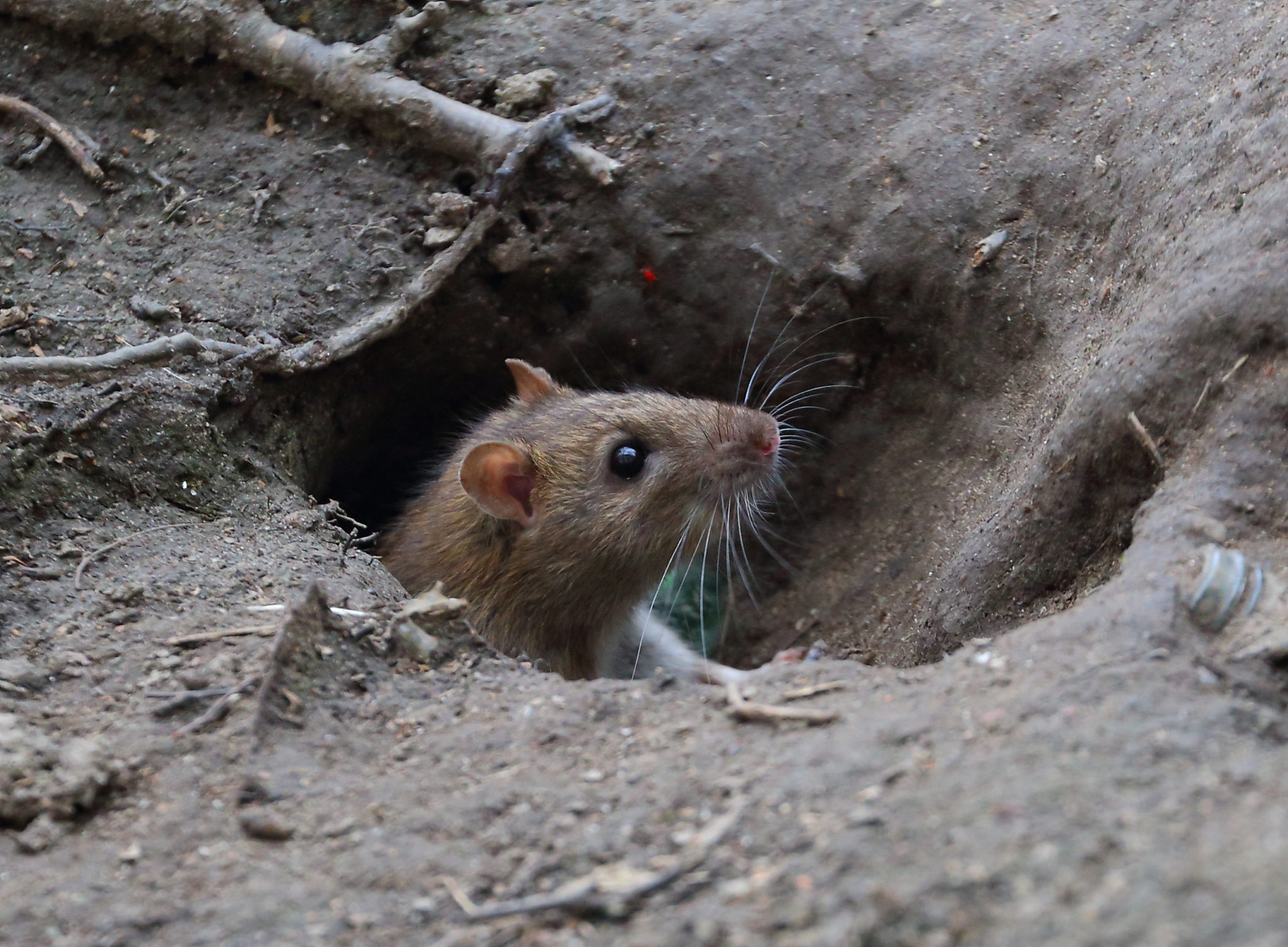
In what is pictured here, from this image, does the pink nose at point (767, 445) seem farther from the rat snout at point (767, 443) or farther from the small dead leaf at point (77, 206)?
the small dead leaf at point (77, 206)

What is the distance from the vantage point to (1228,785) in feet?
6.81

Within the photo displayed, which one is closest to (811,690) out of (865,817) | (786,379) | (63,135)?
(865,817)

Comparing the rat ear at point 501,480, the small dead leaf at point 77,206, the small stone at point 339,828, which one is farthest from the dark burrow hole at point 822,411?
the small stone at point 339,828

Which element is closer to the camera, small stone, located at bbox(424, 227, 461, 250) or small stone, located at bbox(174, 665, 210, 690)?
small stone, located at bbox(174, 665, 210, 690)

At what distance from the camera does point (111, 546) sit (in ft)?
13.9

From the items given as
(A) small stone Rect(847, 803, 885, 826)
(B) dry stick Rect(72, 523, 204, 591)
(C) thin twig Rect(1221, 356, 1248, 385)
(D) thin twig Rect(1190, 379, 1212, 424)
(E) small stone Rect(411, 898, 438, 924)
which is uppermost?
(C) thin twig Rect(1221, 356, 1248, 385)

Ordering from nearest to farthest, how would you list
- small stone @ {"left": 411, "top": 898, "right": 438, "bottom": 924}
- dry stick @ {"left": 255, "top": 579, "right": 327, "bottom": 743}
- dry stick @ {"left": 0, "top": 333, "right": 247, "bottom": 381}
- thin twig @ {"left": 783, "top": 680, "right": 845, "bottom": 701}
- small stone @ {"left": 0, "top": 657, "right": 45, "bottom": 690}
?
small stone @ {"left": 411, "top": 898, "right": 438, "bottom": 924}, thin twig @ {"left": 783, "top": 680, "right": 845, "bottom": 701}, dry stick @ {"left": 255, "top": 579, "right": 327, "bottom": 743}, small stone @ {"left": 0, "top": 657, "right": 45, "bottom": 690}, dry stick @ {"left": 0, "top": 333, "right": 247, "bottom": 381}

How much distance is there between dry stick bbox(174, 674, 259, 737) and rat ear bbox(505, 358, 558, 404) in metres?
3.07

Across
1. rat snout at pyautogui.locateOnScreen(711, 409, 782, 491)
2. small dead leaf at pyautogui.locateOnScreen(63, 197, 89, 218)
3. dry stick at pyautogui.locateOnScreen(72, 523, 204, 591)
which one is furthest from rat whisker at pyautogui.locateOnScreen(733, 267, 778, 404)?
small dead leaf at pyautogui.locateOnScreen(63, 197, 89, 218)

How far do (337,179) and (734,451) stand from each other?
267 centimetres

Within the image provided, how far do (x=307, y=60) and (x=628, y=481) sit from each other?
2.91 m

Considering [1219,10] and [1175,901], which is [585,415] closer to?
[1219,10]

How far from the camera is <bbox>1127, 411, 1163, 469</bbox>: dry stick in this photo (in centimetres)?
381

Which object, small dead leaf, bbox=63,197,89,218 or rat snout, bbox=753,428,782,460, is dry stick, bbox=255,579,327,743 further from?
small dead leaf, bbox=63,197,89,218
